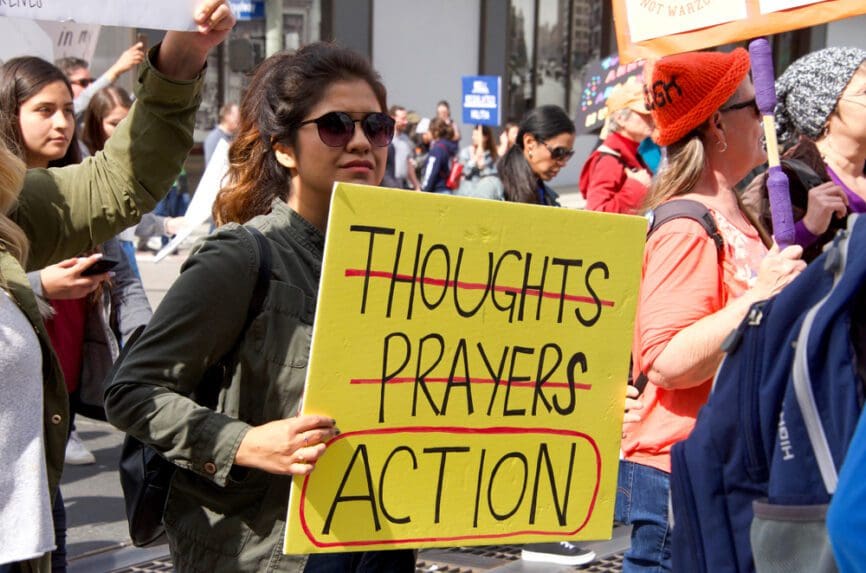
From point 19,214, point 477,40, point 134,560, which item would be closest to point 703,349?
point 19,214

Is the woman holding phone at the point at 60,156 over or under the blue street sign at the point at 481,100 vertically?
under

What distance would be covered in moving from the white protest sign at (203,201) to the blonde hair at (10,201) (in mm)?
3127

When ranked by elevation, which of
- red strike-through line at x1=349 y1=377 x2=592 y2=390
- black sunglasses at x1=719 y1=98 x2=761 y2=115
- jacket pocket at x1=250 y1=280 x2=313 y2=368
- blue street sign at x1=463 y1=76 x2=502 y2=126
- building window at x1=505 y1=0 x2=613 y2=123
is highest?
Result: building window at x1=505 y1=0 x2=613 y2=123

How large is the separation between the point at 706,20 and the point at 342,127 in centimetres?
93

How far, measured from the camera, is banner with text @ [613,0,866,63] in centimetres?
280

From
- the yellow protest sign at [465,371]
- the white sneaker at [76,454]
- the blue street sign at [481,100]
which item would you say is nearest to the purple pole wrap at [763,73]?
the yellow protest sign at [465,371]

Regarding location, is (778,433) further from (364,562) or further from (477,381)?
(364,562)

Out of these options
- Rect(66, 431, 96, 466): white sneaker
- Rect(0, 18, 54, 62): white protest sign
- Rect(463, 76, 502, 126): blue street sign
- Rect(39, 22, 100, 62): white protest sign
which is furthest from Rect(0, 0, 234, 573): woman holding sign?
Rect(463, 76, 502, 126): blue street sign

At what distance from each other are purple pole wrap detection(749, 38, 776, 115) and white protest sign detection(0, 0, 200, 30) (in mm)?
1172

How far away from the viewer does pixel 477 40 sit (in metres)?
22.8

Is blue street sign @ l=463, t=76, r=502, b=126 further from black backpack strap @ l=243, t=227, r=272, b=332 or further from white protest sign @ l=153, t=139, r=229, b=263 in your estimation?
black backpack strap @ l=243, t=227, r=272, b=332

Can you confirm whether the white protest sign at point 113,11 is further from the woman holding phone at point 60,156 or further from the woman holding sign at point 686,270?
the woman holding phone at point 60,156

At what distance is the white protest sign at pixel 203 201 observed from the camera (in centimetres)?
557

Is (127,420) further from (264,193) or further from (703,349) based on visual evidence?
(703,349)
